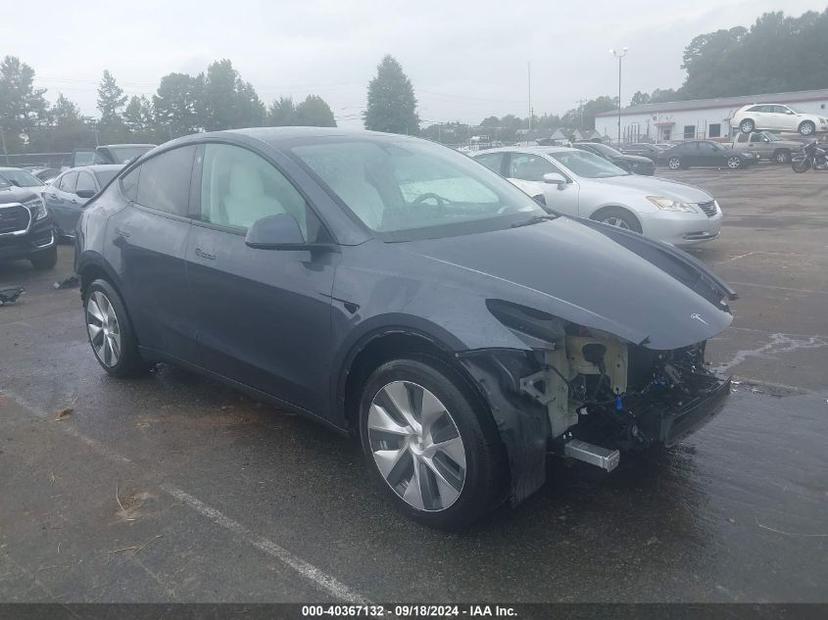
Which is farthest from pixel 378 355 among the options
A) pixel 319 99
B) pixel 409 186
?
pixel 319 99

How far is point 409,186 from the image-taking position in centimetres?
410

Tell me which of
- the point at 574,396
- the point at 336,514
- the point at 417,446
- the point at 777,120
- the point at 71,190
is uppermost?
the point at 71,190

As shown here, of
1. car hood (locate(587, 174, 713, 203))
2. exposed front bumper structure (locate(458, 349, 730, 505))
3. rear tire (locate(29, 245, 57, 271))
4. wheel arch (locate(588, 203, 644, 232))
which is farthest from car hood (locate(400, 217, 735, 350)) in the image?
rear tire (locate(29, 245, 57, 271))

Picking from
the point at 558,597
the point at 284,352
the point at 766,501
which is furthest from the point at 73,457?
the point at 766,501

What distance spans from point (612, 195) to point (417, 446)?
7374 millimetres

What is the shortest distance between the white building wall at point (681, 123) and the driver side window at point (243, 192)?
66.1 metres

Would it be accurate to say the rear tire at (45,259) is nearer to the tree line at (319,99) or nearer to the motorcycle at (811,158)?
the tree line at (319,99)

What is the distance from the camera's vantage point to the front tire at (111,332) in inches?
200

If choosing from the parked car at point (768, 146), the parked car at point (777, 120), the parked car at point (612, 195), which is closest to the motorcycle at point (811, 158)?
the parked car at point (768, 146)

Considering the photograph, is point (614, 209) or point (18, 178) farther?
point (18, 178)

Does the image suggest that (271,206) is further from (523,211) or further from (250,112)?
(250,112)

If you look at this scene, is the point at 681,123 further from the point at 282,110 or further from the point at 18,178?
the point at 18,178

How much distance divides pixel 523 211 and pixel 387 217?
96cm

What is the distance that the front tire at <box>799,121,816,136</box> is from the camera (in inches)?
1444
